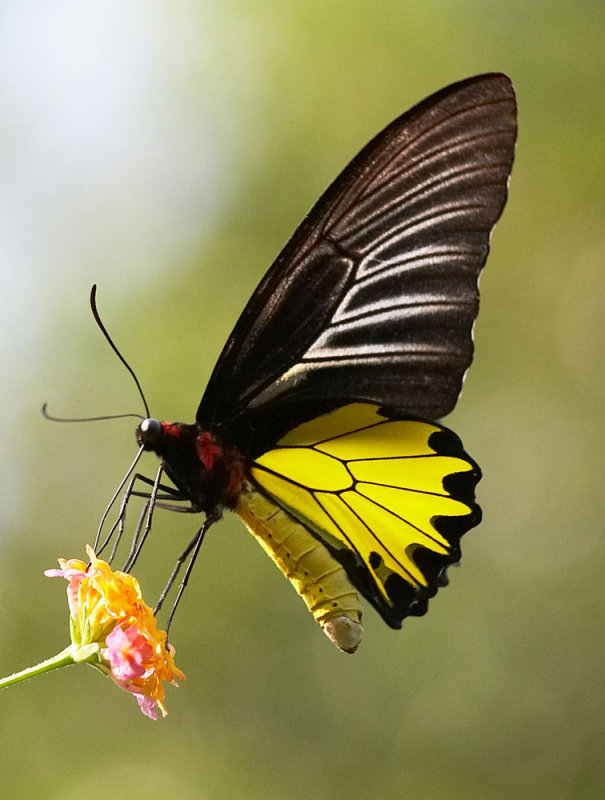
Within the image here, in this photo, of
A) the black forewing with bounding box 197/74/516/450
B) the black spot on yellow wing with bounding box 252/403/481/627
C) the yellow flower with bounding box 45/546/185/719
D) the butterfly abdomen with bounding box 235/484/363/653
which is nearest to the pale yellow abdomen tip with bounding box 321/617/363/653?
the butterfly abdomen with bounding box 235/484/363/653

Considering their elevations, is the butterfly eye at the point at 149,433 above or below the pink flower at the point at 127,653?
above

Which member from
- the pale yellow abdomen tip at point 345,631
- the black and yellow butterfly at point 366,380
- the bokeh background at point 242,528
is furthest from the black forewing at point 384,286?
the bokeh background at point 242,528

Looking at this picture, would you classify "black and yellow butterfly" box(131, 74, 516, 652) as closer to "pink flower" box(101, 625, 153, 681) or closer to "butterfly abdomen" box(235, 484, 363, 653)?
"butterfly abdomen" box(235, 484, 363, 653)

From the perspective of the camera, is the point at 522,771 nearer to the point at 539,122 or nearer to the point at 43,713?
the point at 43,713

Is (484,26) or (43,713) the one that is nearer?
(43,713)

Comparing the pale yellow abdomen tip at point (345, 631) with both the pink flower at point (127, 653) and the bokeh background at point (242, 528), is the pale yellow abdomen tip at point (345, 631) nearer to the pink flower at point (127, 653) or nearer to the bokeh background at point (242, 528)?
the pink flower at point (127, 653)

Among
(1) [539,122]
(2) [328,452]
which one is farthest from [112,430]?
(2) [328,452]
